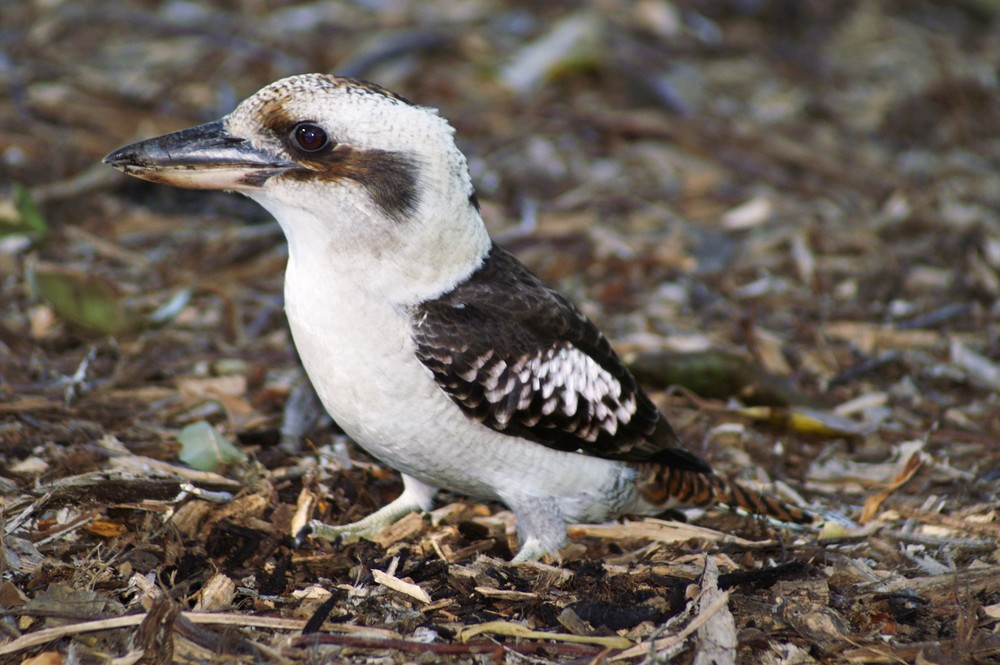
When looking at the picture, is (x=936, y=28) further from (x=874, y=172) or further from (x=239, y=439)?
(x=239, y=439)

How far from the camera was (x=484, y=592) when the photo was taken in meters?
4.22

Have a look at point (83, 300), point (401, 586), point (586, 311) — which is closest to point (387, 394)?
point (401, 586)

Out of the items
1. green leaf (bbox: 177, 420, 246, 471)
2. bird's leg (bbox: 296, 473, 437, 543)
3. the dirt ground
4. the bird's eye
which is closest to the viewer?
the dirt ground

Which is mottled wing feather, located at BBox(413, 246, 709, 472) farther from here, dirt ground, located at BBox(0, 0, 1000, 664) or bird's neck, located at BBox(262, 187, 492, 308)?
dirt ground, located at BBox(0, 0, 1000, 664)

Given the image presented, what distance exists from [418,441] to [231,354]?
204 cm

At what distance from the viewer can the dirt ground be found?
409cm

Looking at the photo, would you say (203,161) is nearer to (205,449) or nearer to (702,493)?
(205,449)

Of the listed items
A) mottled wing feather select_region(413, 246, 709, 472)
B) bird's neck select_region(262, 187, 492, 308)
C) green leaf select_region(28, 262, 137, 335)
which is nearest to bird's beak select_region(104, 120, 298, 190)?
bird's neck select_region(262, 187, 492, 308)

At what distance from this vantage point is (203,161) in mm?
4297

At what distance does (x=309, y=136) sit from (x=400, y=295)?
2.34ft

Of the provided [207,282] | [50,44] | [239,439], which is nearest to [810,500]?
[239,439]

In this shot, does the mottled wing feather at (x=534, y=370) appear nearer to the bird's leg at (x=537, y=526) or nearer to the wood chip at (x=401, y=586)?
the bird's leg at (x=537, y=526)

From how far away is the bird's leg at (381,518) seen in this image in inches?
184

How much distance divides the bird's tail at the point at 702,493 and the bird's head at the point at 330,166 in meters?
1.48
